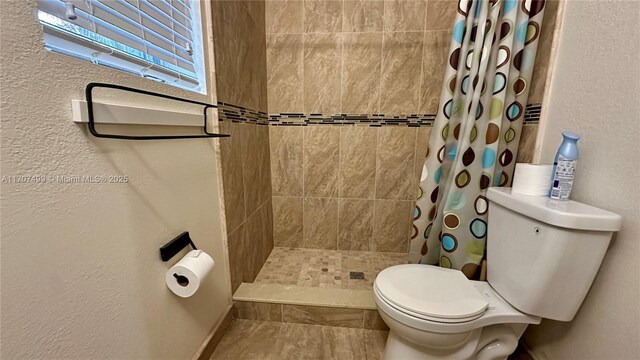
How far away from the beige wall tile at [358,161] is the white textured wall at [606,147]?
99 cm

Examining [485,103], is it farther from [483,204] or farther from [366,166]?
[366,166]

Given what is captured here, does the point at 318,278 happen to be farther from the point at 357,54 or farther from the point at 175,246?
the point at 357,54

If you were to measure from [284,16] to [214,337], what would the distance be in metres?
1.90

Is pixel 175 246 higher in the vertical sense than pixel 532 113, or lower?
lower

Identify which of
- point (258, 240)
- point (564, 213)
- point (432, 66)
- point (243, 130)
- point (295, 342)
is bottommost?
point (295, 342)

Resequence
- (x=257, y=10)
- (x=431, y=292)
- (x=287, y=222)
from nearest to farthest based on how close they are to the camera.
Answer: (x=431, y=292)
(x=257, y=10)
(x=287, y=222)

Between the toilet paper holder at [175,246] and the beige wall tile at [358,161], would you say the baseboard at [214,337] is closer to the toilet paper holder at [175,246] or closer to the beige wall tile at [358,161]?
the toilet paper holder at [175,246]

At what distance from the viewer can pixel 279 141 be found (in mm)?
1832

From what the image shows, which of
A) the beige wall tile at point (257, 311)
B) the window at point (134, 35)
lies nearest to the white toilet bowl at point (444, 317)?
the beige wall tile at point (257, 311)

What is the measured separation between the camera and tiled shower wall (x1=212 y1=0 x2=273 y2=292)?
3.74ft

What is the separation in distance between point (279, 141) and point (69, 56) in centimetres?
133

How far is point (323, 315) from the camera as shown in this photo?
1.27m

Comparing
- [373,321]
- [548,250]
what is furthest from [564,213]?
[373,321]

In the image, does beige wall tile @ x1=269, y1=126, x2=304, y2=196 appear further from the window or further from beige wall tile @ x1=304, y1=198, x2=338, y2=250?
the window
